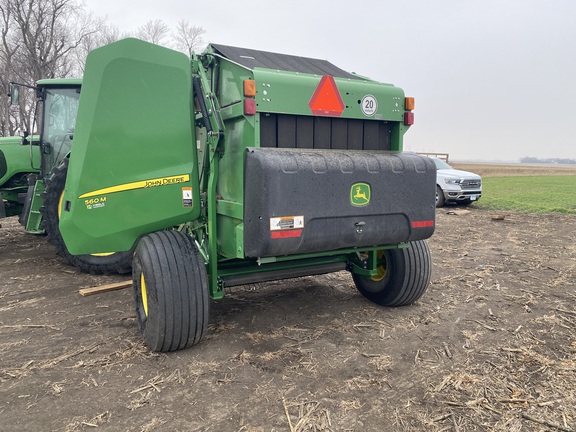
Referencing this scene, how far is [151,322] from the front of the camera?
329 centimetres

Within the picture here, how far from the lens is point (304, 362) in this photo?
10.5 feet

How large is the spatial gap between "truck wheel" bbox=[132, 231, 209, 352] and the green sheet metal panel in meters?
0.30

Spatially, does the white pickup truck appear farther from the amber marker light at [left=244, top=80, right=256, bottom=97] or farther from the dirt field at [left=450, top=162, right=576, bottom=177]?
the dirt field at [left=450, top=162, right=576, bottom=177]

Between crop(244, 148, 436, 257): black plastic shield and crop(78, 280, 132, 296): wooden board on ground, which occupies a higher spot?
crop(244, 148, 436, 257): black plastic shield

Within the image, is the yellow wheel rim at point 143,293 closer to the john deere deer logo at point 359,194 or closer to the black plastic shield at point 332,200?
the black plastic shield at point 332,200

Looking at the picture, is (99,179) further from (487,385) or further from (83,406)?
(487,385)

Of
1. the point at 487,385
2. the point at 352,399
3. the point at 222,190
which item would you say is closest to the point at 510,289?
the point at 487,385

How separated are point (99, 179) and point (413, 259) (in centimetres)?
274

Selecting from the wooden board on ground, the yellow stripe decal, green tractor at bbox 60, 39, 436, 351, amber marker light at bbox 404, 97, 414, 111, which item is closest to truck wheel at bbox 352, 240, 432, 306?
green tractor at bbox 60, 39, 436, 351

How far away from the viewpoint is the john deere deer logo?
10.5 feet

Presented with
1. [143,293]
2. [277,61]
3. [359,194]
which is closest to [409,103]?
[359,194]

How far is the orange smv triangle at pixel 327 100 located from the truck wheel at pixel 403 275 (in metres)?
1.52

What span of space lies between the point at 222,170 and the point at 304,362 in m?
1.52

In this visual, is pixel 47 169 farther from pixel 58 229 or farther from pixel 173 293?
pixel 173 293
